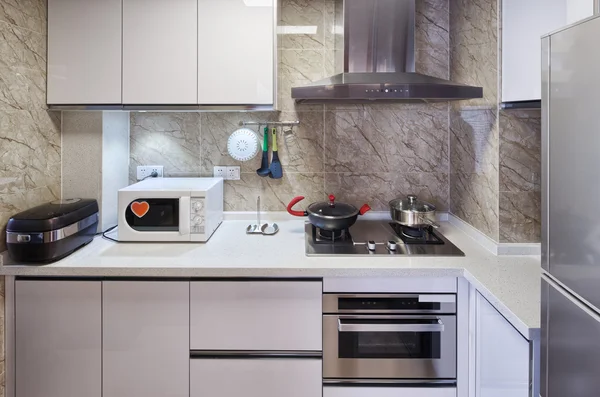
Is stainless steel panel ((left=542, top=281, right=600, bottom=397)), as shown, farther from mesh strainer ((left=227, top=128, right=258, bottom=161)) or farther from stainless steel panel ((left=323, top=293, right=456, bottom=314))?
mesh strainer ((left=227, top=128, right=258, bottom=161))

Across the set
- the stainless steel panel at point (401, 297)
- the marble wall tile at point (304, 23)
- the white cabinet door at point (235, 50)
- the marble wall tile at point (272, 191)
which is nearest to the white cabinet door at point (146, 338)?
the stainless steel panel at point (401, 297)

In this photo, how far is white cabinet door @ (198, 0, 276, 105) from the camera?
179 centimetres

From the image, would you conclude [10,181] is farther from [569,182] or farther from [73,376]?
[569,182]

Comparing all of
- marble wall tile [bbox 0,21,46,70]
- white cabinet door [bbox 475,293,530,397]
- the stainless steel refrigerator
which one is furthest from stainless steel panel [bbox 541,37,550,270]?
marble wall tile [bbox 0,21,46,70]

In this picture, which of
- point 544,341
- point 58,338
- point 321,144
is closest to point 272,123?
point 321,144

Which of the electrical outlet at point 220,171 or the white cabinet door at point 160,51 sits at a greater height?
the white cabinet door at point 160,51

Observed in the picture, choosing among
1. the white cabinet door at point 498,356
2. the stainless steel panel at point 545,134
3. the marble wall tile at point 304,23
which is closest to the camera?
the stainless steel panel at point 545,134

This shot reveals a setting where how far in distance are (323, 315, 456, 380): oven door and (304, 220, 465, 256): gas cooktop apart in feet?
0.90

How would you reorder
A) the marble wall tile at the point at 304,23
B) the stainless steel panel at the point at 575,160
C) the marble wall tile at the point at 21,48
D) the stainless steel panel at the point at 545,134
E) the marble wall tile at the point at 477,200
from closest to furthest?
the stainless steel panel at the point at 575,160 → the stainless steel panel at the point at 545,134 → the marble wall tile at the point at 21,48 → the marble wall tile at the point at 477,200 → the marble wall tile at the point at 304,23

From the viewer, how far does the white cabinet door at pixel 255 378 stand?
4.83 feet

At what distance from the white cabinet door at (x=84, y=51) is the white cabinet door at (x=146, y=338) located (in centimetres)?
96

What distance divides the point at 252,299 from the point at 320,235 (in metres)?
0.55

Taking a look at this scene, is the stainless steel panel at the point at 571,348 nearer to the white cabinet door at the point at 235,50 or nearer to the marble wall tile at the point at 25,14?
the white cabinet door at the point at 235,50

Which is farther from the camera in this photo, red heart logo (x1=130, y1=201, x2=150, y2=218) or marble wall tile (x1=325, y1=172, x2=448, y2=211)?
marble wall tile (x1=325, y1=172, x2=448, y2=211)
